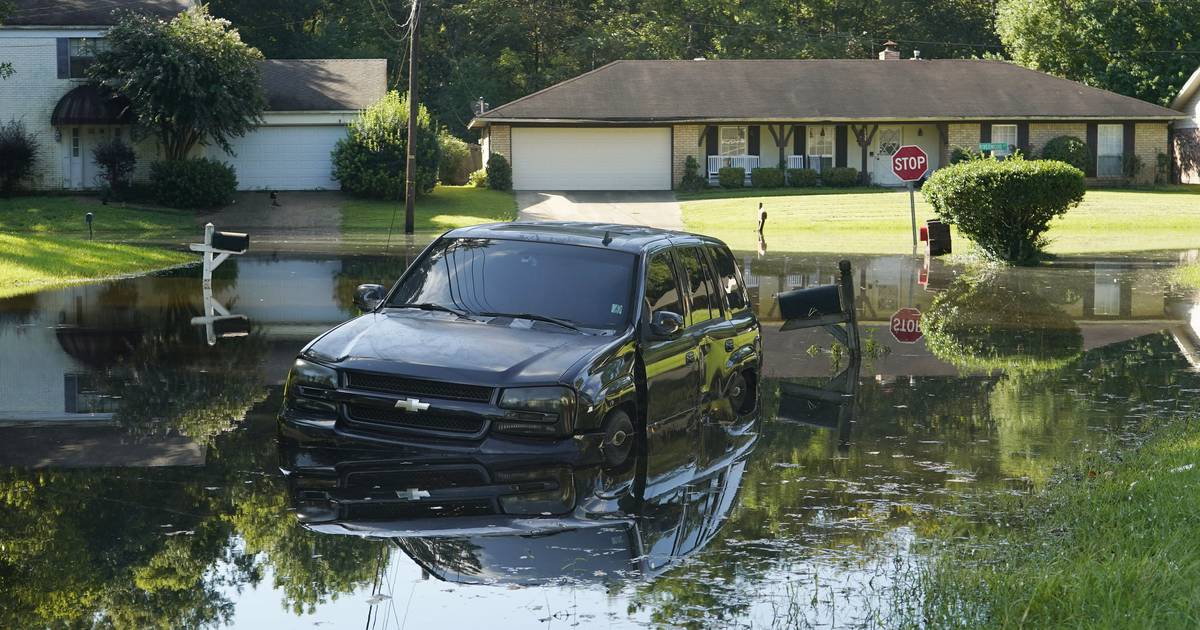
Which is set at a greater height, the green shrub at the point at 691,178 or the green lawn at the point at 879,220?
the green shrub at the point at 691,178

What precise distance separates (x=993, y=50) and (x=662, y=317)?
72.5 m

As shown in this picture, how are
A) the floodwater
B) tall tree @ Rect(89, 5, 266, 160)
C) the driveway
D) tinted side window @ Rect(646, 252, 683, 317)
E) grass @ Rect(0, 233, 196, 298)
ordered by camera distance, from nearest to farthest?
the floodwater, tinted side window @ Rect(646, 252, 683, 317), grass @ Rect(0, 233, 196, 298), tall tree @ Rect(89, 5, 266, 160), the driveway

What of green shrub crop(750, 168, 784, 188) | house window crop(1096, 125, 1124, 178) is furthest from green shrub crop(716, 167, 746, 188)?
house window crop(1096, 125, 1124, 178)

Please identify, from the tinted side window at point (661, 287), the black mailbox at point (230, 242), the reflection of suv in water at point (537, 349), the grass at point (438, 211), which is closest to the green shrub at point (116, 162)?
the grass at point (438, 211)

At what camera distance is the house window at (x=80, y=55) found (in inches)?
1967

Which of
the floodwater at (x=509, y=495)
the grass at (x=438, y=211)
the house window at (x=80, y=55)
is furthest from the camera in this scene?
the house window at (x=80, y=55)

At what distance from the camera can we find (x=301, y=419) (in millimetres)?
8977

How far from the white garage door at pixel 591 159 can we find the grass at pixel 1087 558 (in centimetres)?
4879

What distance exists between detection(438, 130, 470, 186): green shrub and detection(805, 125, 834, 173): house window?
1434cm

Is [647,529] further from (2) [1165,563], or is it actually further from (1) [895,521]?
(2) [1165,563]

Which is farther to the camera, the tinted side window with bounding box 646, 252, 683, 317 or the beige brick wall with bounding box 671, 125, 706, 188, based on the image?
the beige brick wall with bounding box 671, 125, 706, 188

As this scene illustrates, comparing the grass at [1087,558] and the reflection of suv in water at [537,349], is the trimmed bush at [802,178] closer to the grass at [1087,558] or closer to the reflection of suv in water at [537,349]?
the reflection of suv in water at [537,349]

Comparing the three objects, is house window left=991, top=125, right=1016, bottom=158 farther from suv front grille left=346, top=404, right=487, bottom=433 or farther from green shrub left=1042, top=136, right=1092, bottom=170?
suv front grille left=346, top=404, right=487, bottom=433

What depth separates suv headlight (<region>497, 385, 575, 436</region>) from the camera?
850 cm
